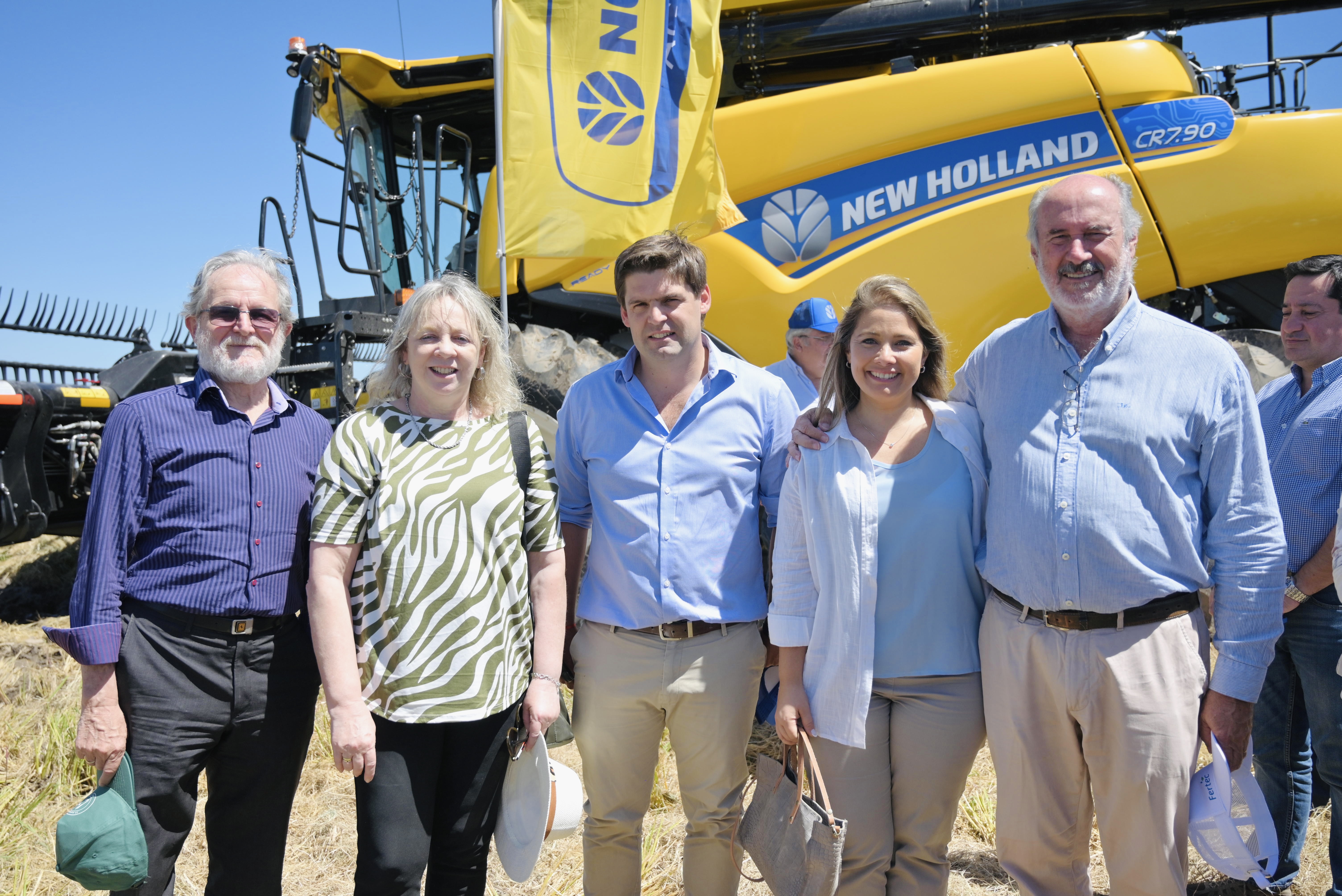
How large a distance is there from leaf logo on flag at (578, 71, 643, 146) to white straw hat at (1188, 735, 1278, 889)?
357 centimetres

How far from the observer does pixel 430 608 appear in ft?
7.03

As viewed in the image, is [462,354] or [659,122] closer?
[462,354]

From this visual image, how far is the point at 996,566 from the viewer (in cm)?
220

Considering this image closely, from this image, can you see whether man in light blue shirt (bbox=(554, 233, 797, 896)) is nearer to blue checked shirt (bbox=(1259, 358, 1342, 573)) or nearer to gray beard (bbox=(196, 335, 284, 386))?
gray beard (bbox=(196, 335, 284, 386))

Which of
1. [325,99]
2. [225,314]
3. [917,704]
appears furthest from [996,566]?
[325,99]

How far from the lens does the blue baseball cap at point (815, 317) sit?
13.3 feet

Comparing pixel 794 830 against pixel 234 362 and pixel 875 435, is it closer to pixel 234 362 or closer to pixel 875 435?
pixel 875 435

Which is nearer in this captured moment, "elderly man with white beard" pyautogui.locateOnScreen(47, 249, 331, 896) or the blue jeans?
"elderly man with white beard" pyautogui.locateOnScreen(47, 249, 331, 896)

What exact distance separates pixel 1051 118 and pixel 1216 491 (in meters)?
3.46

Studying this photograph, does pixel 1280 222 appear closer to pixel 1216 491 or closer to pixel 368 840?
pixel 1216 491

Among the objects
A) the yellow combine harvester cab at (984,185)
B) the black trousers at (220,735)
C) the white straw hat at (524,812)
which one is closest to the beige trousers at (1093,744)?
the white straw hat at (524,812)

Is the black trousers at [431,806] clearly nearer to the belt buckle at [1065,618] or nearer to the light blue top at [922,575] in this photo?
the light blue top at [922,575]

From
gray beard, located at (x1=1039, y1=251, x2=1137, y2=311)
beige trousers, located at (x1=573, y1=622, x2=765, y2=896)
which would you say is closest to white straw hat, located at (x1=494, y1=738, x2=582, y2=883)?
beige trousers, located at (x1=573, y1=622, x2=765, y2=896)

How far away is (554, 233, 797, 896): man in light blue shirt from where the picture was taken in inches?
95.5
